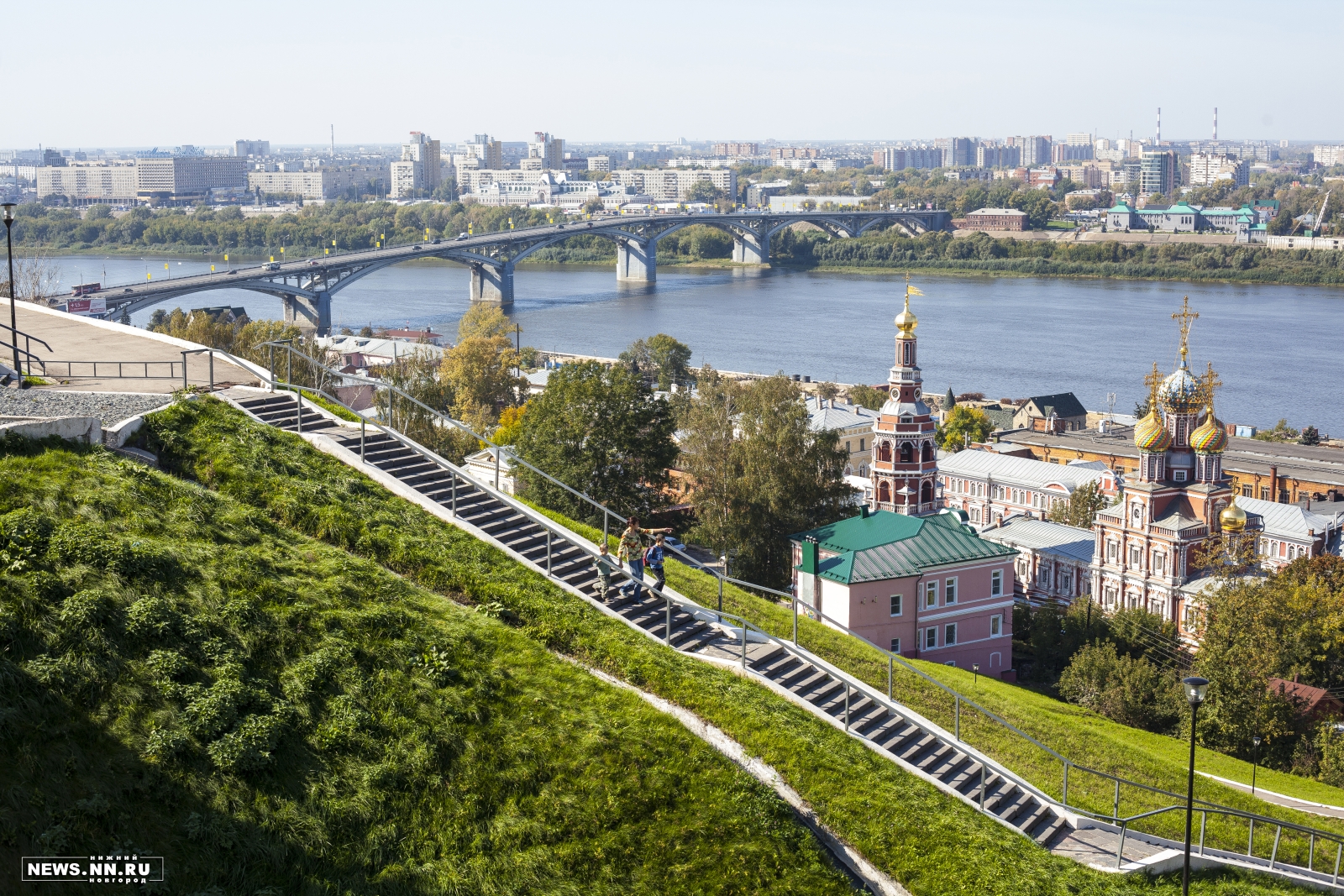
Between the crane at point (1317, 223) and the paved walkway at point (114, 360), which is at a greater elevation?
the crane at point (1317, 223)

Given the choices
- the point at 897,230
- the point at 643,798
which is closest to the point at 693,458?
the point at 643,798

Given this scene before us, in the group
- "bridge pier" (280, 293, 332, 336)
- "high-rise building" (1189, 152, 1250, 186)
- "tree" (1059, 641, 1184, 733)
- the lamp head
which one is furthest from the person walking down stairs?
"high-rise building" (1189, 152, 1250, 186)

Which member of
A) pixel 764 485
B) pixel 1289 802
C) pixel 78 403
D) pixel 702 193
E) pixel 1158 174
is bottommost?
pixel 1289 802

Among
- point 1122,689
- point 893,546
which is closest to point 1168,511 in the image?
point 1122,689

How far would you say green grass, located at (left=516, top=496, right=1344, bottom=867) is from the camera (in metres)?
6.62

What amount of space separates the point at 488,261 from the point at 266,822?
40079 mm

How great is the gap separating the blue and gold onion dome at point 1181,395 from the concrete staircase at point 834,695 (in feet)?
33.0

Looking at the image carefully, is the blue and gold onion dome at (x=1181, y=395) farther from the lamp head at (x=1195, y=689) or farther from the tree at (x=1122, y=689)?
the lamp head at (x=1195, y=689)

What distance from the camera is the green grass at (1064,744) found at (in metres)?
6.62

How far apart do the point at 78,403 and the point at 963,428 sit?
20410 mm

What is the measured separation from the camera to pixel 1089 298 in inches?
1833

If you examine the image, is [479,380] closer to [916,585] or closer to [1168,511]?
[1168,511]

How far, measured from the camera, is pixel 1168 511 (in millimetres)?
15328

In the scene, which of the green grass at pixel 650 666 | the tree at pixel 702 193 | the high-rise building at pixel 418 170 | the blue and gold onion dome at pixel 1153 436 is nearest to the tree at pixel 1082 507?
the blue and gold onion dome at pixel 1153 436
